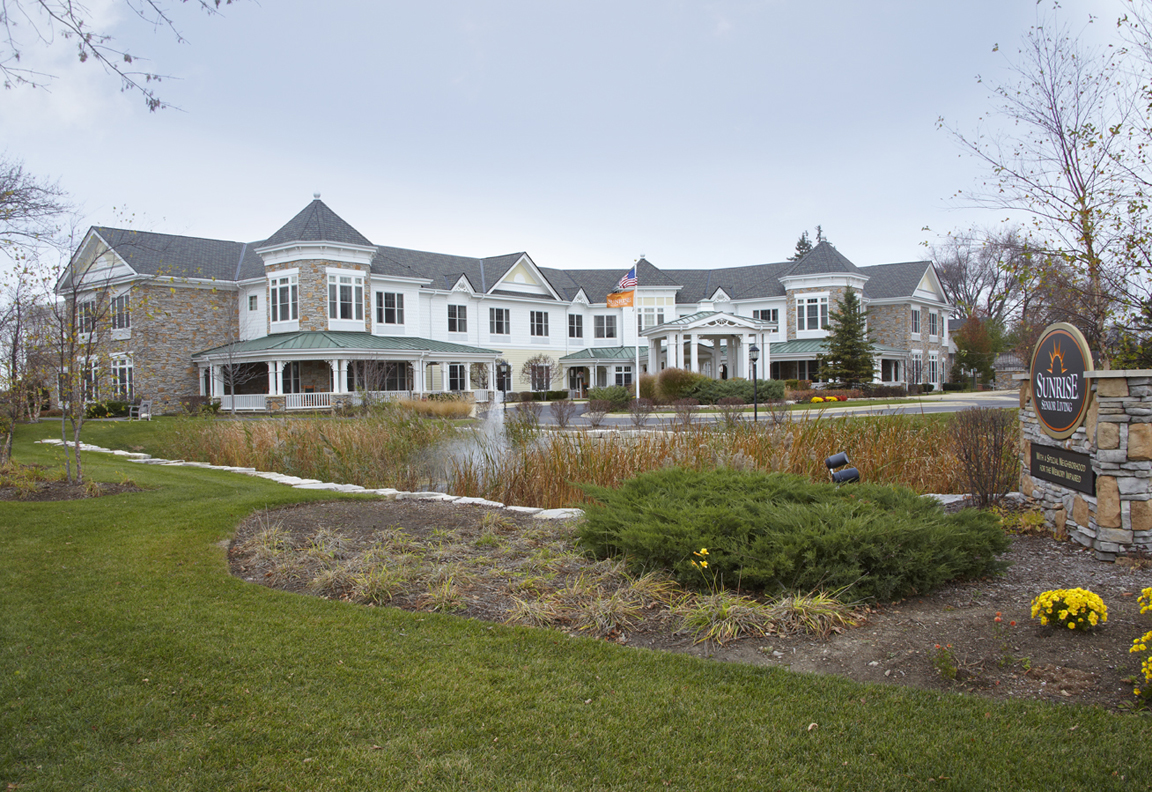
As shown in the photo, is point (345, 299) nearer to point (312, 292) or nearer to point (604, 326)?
point (312, 292)

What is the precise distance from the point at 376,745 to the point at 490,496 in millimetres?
6221

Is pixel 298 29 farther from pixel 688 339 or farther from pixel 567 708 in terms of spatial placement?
pixel 688 339

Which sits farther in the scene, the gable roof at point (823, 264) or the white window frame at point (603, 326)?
the white window frame at point (603, 326)

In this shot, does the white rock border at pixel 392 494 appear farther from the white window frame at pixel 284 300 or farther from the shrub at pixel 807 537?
the white window frame at pixel 284 300

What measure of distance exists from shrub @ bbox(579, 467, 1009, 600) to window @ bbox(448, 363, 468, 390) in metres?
29.7

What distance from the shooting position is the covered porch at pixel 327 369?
2850cm

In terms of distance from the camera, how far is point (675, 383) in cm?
2791

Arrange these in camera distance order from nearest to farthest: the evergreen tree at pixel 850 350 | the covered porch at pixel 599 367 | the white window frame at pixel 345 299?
the white window frame at pixel 345 299, the evergreen tree at pixel 850 350, the covered porch at pixel 599 367

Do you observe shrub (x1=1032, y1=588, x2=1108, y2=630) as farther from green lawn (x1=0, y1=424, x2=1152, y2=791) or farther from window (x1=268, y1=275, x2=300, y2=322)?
window (x1=268, y1=275, x2=300, y2=322)

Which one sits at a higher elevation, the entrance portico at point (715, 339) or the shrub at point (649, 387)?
the entrance portico at point (715, 339)

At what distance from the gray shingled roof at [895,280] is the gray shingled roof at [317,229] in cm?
2900

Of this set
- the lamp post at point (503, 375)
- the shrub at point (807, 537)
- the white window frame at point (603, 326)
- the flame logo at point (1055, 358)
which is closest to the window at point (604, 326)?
the white window frame at point (603, 326)

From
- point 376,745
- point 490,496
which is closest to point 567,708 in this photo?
point 376,745

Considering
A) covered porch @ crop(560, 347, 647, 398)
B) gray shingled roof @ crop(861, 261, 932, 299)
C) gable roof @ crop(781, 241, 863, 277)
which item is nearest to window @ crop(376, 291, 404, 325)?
covered porch @ crop(560, 347, 647, 398)
